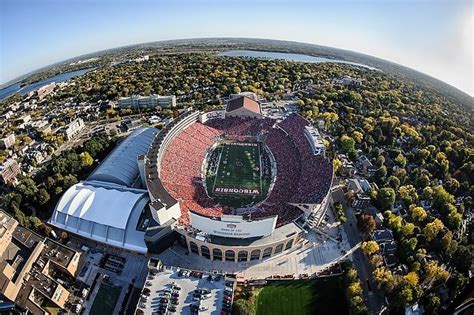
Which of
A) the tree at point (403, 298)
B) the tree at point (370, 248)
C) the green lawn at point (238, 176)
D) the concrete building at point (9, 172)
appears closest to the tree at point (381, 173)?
the tree at point (370, 248)

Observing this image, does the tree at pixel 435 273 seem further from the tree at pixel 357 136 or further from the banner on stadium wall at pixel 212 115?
the banner on stadium wall at pixel 212 115

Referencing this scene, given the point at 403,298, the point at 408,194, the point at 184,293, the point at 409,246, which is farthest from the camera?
the point at 408,194

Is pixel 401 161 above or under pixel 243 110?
under

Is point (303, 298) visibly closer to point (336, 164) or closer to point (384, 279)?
point (384, 279)

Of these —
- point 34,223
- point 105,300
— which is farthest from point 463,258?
point 34,223

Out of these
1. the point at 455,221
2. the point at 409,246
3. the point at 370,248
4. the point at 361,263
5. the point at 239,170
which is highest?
the point at 239,170

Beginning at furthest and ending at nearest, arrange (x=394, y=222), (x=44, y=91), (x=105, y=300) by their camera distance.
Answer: (x=44, y=91) → (x=394, y=222) → (x=105, y=300)
